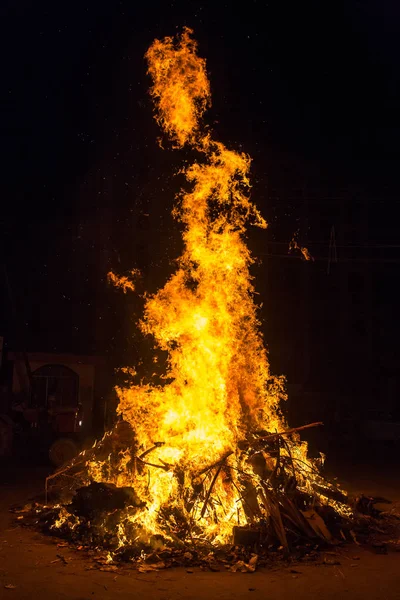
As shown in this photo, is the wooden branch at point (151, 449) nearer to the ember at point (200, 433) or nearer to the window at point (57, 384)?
the ember at point (200, 433)

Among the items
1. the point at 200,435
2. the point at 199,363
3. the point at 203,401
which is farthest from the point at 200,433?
the point at 199,363

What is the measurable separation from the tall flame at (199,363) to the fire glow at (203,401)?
0.02m

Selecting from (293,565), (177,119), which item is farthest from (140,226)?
(293,565)

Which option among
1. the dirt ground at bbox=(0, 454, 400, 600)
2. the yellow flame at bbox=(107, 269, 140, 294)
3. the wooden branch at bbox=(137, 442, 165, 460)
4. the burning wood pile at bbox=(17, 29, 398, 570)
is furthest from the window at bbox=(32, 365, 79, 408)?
the dirt ground at bbox=(0, 454, 400, 600)

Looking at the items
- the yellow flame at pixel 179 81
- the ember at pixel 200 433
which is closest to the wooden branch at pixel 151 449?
the ember at pixel 200 433

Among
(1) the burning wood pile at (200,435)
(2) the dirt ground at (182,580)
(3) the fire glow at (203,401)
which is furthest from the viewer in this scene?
(3) the fire glow at (203,401)

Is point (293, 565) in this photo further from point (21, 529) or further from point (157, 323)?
point (157, 323)

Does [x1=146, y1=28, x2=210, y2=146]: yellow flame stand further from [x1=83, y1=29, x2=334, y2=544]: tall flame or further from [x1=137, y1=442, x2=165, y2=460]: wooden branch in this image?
[x1=137, y1=442, x2=165, y2=460]: wooden branch

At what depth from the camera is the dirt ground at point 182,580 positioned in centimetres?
584

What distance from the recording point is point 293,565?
22.5ft

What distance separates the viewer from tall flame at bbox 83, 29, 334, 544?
8406mm

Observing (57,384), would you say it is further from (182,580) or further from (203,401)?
(182,580)

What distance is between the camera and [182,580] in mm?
6297

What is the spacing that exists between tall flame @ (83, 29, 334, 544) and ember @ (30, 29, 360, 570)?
0.07 feet
